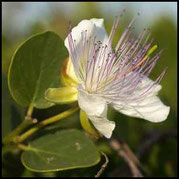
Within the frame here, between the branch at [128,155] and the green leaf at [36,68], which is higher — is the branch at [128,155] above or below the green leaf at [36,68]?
below

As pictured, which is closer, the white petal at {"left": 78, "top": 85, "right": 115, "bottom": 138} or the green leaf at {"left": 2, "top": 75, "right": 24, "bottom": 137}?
the white petal at {"left": 78, "top": 85, "right": 115, "bottom": 138}

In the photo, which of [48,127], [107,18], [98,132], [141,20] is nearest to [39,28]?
[107,18]

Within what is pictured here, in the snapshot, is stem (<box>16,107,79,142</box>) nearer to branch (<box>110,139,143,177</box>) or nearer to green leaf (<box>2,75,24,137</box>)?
green leaf (<box>2,75,24,137</box>)

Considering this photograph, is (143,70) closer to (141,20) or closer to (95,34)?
(95,34)

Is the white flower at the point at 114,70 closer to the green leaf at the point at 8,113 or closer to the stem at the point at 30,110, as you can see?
the stem at the point at 30,110

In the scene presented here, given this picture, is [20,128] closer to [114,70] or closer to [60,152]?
[60,152]

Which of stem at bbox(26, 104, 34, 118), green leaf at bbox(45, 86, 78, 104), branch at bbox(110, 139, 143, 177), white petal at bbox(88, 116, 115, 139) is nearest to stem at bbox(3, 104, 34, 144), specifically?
stem at bbox(26, 104, 34, 118)

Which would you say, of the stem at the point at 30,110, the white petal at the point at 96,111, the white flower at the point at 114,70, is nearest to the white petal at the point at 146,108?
the white flower at the point at 114,70

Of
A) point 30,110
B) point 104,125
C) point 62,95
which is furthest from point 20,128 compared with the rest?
point 104,125

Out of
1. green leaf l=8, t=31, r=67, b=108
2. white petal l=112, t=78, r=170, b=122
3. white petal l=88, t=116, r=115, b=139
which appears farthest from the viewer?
white petal l=112, t=78, r=170, b=122
